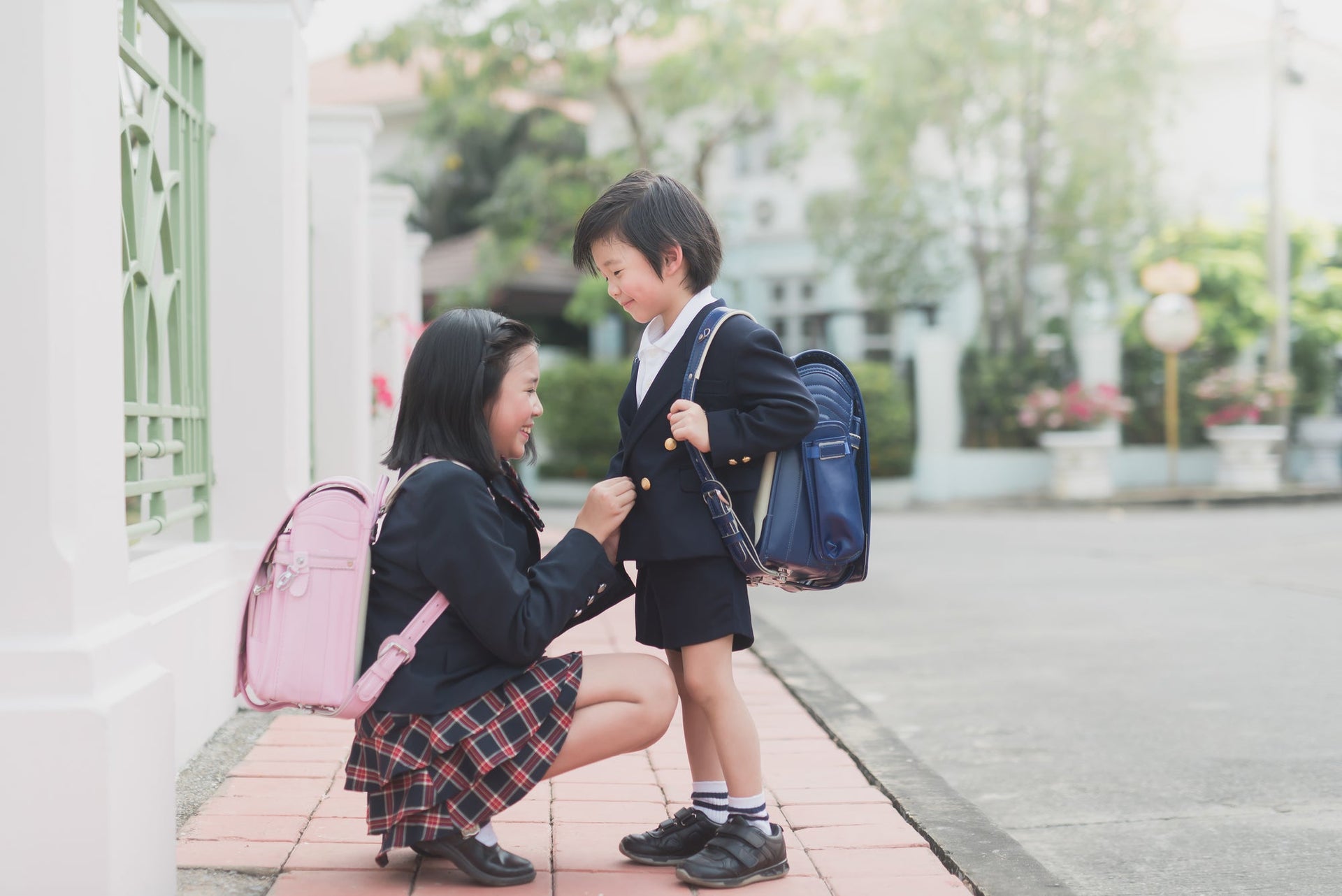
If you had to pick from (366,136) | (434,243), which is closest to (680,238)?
(366,136)

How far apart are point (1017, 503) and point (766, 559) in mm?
14998

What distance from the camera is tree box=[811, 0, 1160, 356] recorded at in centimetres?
1788

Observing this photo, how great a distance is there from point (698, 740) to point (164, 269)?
6.98 feet

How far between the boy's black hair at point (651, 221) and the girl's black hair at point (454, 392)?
28cm

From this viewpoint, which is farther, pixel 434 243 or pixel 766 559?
pixel 434 243

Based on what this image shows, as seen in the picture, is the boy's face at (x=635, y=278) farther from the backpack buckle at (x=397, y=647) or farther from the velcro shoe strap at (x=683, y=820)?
the velcro shoe strap at (x=683, y=820)

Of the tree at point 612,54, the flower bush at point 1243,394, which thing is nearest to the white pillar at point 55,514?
the tree at point 612,54

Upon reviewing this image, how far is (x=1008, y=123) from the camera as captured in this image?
19.0 m

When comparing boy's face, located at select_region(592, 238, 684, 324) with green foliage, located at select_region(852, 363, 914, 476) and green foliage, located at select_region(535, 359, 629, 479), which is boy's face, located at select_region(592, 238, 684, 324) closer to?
green foliage, located at select_region(852, 363, 914, 476)

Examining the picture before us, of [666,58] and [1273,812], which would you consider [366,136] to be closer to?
[1273,812]

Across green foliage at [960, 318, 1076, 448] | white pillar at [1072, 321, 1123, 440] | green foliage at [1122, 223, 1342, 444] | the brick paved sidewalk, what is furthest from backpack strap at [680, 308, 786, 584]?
green foliage at [1122, 223, 1342, 444]

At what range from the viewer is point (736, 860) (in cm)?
279

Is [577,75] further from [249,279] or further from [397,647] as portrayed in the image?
[397,647]

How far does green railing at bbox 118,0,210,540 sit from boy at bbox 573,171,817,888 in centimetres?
136
